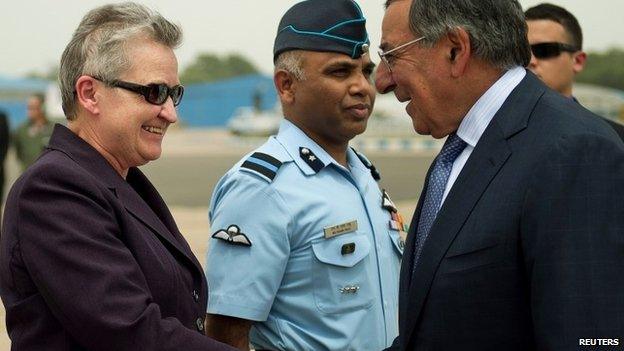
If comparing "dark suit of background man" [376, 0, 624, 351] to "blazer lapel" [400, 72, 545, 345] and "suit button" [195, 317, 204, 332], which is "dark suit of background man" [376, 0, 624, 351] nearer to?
"blazer lapel" [400, 72, 545, 345]

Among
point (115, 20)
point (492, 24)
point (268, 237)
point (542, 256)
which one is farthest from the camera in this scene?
point (268, 237)

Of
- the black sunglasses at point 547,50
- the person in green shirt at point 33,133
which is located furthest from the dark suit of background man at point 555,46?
the person in green shirt at point 33,133

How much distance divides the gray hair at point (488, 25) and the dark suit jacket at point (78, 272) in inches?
34.3

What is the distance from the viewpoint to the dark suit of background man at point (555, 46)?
4441 mm

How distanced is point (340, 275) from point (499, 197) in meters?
0.99

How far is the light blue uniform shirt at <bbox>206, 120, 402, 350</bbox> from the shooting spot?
267cm

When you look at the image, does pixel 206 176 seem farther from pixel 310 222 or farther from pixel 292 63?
pixel 310 222

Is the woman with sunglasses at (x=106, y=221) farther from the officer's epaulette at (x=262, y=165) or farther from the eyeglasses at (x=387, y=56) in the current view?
the eyeglasses at (x=387, y=56)

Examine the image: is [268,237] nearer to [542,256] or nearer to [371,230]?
[371,230]

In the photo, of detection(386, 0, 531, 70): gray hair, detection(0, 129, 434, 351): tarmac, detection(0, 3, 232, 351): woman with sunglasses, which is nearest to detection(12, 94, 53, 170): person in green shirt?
detection(0, 129, 434, 351): tarmac

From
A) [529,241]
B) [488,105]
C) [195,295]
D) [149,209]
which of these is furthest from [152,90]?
[529,241]

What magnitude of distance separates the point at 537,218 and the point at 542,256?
8 cm

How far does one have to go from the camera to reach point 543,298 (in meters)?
1.75

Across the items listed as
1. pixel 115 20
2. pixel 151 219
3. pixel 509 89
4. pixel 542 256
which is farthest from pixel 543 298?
pixel 115 20
